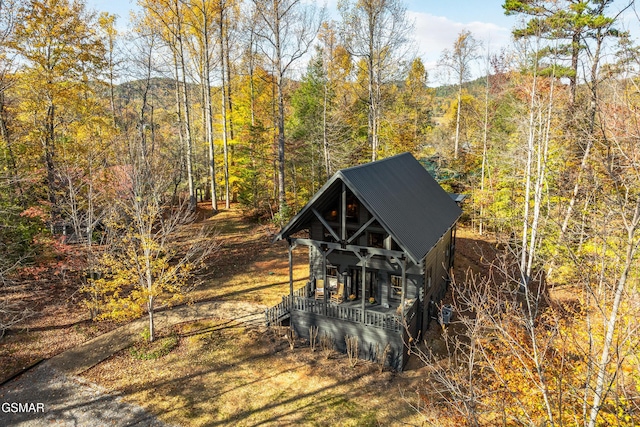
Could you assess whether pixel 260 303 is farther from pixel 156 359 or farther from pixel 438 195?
pixel 438 195

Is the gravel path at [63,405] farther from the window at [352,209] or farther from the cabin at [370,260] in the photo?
the window at [352,209]

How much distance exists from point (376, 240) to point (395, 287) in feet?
8.05

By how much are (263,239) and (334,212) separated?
13.6m

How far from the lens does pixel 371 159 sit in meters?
33.3

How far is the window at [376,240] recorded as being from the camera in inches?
645

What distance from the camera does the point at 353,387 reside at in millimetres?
13500

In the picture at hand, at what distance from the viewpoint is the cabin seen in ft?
47.5

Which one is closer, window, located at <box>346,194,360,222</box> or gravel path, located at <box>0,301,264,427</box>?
gravel path, located at <box>0,301,264,427</box>

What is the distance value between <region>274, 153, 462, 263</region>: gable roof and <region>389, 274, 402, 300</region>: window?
2.50 m

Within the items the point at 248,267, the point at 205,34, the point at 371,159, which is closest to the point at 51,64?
the point at 205,34

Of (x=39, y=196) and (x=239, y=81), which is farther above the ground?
(x=239, y=81)

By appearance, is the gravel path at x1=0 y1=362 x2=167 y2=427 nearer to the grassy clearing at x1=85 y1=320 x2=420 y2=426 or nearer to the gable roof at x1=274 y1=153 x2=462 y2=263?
the grassy clearing at x1=85 y1=320 x2=420 y2=426

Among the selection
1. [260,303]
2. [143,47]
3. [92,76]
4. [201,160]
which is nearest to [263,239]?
[260,303]

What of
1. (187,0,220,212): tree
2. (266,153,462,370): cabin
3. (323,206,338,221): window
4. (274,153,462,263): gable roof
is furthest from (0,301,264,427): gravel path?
(187,0,220,212): tree
